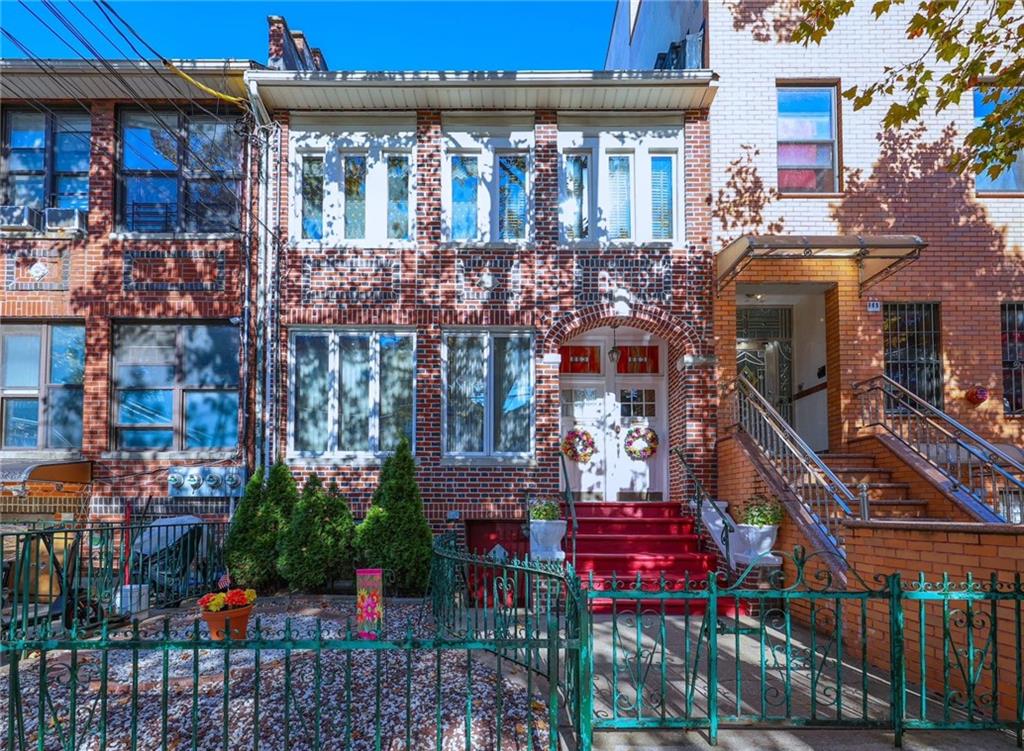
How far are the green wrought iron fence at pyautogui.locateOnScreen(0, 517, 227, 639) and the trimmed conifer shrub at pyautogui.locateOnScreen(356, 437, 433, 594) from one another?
230 centimetres

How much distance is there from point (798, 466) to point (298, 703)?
6859 mm

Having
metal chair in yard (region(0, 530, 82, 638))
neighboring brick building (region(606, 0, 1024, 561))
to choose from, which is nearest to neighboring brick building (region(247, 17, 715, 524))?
neighboring brick building (region(606, 0, 1024, 561))

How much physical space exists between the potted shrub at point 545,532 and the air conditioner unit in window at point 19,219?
8.68 m

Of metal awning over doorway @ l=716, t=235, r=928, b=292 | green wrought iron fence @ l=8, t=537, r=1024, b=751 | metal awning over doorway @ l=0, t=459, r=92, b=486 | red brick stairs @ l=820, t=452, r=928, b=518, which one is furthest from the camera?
metal awning over doorway @ l=0, t=459, r=92, b=486

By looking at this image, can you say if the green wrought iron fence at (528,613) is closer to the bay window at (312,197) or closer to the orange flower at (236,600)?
the orange flower at (236,600)

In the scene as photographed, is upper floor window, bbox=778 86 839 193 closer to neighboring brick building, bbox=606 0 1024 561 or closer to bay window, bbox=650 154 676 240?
neighboring brick building, bbox=606 0 1024 561

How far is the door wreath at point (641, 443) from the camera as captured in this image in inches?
474

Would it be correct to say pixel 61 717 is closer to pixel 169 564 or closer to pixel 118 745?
pixel 118 745

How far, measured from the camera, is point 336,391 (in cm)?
1134

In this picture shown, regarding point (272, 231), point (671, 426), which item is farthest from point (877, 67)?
point (272, 231)

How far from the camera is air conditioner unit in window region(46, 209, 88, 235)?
1131 centimetres

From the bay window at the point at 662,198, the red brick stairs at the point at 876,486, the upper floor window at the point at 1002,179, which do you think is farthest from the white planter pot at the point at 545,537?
the upper floor window at the point at 1002,179

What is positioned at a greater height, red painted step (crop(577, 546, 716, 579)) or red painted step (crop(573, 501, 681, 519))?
red painted step (crop(573, 501, 681, 519))

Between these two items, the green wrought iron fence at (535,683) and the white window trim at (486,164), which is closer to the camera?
the green wrought iron fence at (535,683)
